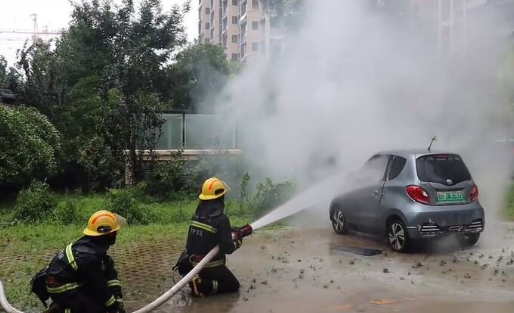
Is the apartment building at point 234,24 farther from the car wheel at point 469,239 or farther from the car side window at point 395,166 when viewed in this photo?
the car wheel at point 469,239

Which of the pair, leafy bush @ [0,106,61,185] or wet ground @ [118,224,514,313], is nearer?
wet ground @ [118,224,514,313]

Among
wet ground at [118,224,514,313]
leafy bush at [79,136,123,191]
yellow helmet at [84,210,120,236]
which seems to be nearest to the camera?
yellow helmet at [84,210,120,236]

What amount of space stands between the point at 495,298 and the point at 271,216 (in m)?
5.69

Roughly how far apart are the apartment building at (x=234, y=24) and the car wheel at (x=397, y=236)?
202 ft

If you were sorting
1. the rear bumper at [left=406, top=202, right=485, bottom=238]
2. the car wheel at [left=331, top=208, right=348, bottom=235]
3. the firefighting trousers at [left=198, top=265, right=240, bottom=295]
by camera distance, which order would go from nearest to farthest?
1. the firefighting trousers at [left=198, top=265, right=240, bottom=295]
2. the rear bumper at [left=406, top=202, right=485, bottom=238]
3. the car wheel at [left=331, top=208, right=348, bottom=235]

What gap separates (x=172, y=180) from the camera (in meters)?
15.5

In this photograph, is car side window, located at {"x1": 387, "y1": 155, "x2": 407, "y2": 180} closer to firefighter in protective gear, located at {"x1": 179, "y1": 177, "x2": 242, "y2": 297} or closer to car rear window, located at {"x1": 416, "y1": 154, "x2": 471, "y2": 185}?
car rear window, located at {"x1": 416, "y1": 154, "x2": 471, "y2": 185}

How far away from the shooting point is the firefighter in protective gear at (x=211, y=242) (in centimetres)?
608

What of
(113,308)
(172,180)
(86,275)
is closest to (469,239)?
(113,308)

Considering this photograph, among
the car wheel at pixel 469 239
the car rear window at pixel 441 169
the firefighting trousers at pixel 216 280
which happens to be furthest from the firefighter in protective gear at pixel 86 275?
the car wheel at pixel 469 239

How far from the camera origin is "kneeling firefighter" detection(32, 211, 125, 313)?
439 centimetres

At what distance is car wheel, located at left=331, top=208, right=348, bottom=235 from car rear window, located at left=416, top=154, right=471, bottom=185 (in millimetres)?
1914

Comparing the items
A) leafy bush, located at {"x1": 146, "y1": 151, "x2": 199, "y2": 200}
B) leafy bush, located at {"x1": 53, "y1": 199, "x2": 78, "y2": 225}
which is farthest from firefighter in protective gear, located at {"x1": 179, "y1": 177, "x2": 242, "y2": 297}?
leafy bush, located at {"x1": 146, "y1": 151, "x2": 199, "y2": 200}

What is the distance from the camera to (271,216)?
447 inches
